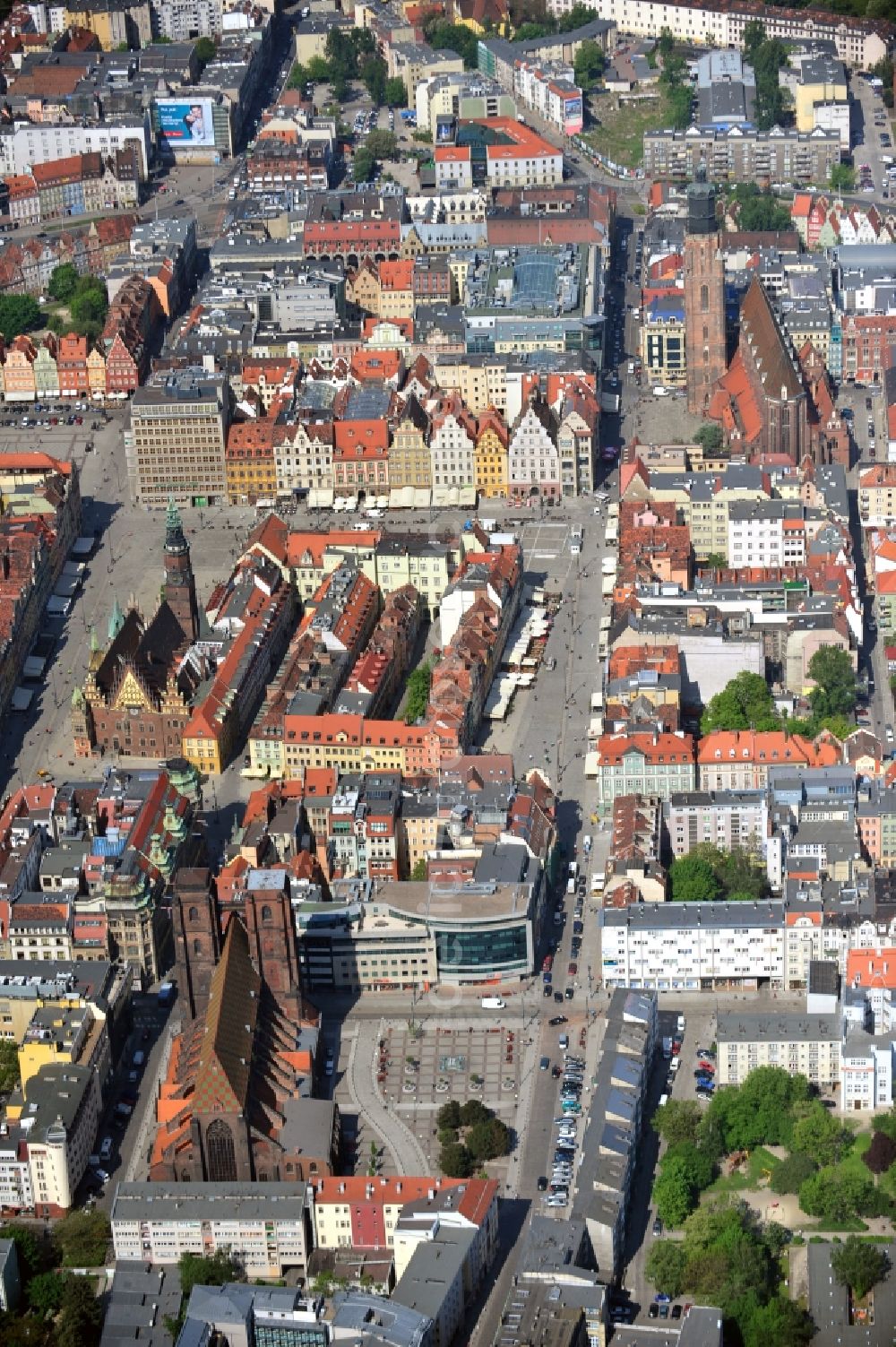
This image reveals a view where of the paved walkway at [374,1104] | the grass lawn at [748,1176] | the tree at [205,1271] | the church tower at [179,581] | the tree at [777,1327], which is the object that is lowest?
the paved walkway at [374,1104]

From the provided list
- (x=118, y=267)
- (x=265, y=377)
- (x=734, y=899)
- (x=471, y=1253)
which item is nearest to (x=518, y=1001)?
(x=734, y=899)

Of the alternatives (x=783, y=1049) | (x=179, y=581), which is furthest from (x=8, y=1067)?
(x=179, y=581)

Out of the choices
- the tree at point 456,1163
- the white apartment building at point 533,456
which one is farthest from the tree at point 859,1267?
the white apartment building at point 533,456

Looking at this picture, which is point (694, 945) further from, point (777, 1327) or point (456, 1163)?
point (777, 1327)

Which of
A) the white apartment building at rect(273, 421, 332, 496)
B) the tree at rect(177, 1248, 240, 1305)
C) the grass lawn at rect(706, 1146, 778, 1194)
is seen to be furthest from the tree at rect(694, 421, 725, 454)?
the tree at rect(177, 1248, 240, 1305)

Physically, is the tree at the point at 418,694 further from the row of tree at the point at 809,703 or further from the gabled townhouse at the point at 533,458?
the gabled townhouse at the point at 533,458

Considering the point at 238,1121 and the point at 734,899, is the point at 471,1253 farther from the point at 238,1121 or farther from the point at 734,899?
the point at 734,899
